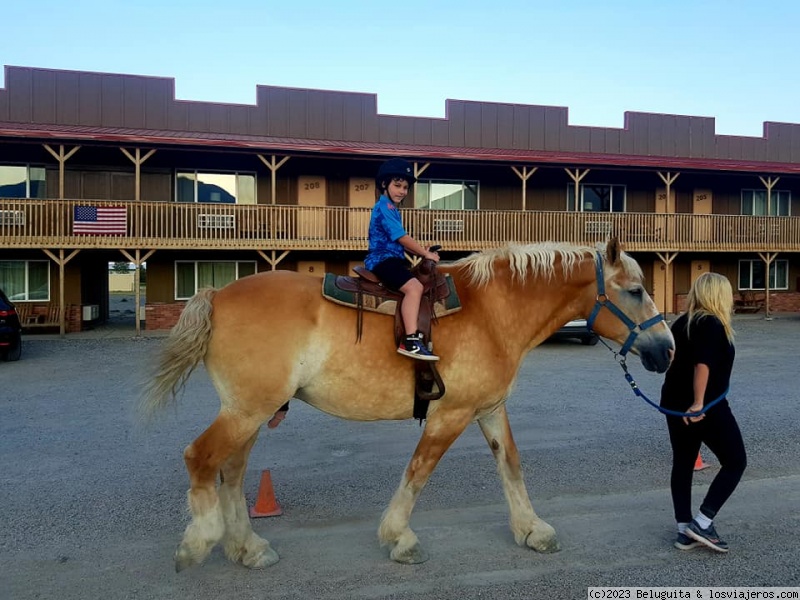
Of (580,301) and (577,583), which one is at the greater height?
(580,301)

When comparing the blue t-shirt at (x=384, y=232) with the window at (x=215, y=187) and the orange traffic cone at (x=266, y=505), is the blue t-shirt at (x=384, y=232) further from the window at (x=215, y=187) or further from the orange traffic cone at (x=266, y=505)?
the window at (x=215, y=187)

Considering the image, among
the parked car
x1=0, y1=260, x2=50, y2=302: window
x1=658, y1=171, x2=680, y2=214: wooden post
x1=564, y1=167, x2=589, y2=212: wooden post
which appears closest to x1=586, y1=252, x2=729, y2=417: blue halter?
the parked car

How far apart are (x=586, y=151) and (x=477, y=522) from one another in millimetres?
25326

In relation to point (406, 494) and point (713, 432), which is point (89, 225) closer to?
point (406, 494)

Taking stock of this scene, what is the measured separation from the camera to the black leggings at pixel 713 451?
11.2 ft

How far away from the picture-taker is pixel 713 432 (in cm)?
347

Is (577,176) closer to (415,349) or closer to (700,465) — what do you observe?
(700,465)

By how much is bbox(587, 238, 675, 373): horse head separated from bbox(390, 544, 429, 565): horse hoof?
73.2 inches

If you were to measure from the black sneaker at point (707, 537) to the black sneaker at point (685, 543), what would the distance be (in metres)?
0.05

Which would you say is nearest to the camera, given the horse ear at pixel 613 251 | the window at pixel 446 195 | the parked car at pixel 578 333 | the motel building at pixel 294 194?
the horse ear at pixel 613 251

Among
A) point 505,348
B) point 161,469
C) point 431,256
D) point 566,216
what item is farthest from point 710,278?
point 566,216

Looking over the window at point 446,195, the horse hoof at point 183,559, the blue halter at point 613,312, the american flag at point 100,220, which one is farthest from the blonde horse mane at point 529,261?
the window at point 446,195

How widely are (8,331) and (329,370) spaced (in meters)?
11.2

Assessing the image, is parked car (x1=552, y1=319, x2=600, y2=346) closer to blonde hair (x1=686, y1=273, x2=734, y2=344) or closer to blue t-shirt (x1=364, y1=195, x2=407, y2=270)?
blonde hair (x1=686, y1=273, x2=734, y2=344)
